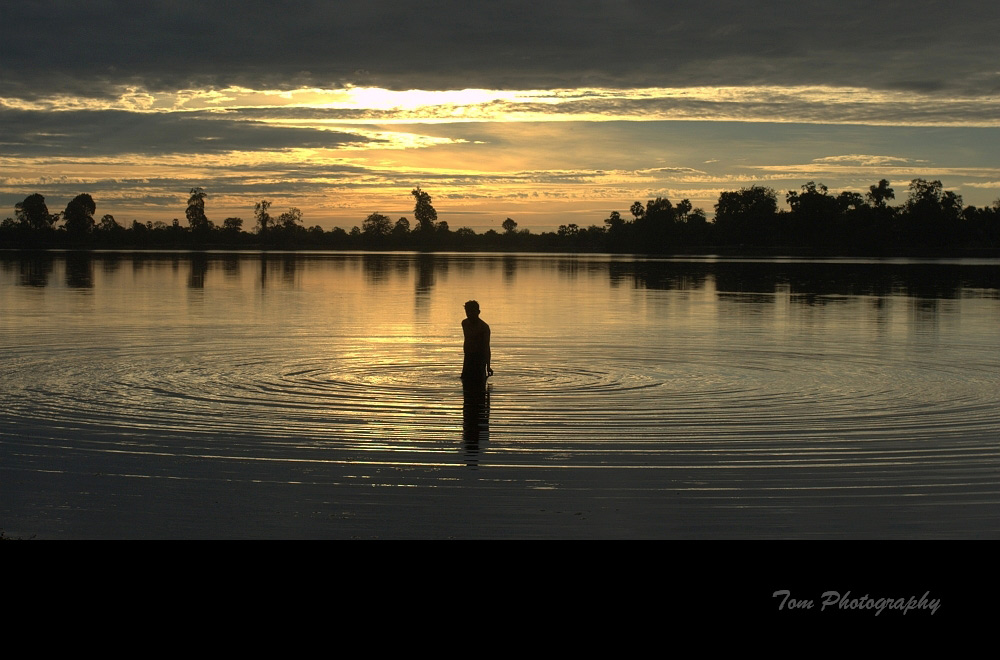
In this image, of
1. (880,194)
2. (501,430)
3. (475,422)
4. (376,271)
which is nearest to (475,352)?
(475,422)

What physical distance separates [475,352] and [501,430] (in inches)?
171

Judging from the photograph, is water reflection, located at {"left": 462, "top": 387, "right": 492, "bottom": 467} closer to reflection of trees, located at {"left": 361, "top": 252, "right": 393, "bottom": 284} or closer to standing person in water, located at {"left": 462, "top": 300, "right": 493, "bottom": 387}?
standing person in water, located at {"left": 462, "top": 300, "right": 493, "bottom": 387}

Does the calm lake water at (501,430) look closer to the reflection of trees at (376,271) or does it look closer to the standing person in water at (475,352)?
the standing person in water at (475,352)

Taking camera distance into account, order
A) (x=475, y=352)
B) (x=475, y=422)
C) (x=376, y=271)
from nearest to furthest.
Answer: (x=475, y=422), (x=475, y=352), (x=376, y=271)

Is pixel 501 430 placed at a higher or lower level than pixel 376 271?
lower

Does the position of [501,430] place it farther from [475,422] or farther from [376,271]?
[376,271]

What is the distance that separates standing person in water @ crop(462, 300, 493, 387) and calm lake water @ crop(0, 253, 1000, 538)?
0.43m

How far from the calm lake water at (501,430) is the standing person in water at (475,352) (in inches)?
17.0

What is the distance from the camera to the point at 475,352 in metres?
18.0

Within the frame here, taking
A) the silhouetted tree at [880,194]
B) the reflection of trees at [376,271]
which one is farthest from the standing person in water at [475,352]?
the silhouetted tree at [880,194]

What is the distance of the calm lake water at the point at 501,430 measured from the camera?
956 cm

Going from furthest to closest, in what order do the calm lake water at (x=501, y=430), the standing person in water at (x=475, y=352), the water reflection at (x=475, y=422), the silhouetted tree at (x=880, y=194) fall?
the silhouetted tree at (x=880, y=194) → the standing person in water at (x=475, y=352) → the water reflection at (x=475, y=422) → the calm lake water at (x=501, y=430)
